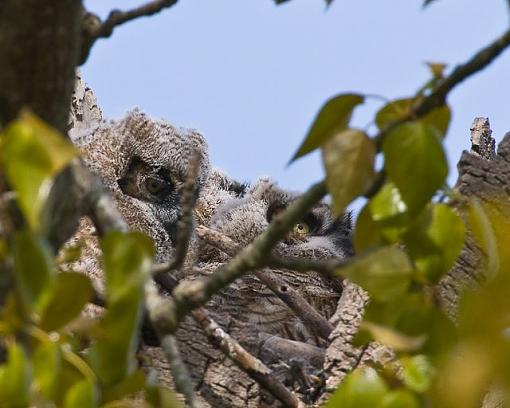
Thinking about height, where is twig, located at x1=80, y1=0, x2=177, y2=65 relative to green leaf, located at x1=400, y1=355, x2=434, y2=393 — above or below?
above

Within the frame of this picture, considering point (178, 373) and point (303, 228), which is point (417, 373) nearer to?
point (178, 373)

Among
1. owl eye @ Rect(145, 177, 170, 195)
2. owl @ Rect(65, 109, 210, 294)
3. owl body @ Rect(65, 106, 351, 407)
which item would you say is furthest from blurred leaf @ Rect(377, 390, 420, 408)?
owl eye @ Rect(145, 177, 170, 195)

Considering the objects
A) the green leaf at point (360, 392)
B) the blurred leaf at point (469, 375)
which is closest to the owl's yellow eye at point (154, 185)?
the green leaf at point (360, 392)

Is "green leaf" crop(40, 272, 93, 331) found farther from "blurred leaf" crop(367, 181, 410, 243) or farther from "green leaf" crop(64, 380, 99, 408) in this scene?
"blurred leaf" crop(367, 181, 410, 243)

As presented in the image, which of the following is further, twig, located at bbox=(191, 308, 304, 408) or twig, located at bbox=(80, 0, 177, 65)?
twig, located at bbox=(191, 308, 304, 408)

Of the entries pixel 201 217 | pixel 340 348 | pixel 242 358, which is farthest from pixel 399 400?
pixel 201 217

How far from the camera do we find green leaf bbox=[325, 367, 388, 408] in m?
0.76

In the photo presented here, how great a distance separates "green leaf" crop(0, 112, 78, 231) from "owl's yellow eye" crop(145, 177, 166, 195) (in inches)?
114

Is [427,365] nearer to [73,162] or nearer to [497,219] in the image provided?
[497,219]

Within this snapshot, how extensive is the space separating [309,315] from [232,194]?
2.30m

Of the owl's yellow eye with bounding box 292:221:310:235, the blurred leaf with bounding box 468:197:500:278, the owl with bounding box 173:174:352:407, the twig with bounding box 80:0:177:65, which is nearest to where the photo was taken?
the blurred leaf with bounding box 468:197:500:278

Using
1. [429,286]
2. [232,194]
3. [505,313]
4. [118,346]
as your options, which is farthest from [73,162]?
[232,194]

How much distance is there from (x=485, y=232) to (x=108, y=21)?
467 mm

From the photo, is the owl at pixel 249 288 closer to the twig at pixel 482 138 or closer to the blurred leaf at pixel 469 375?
the twig at pixel 482 138
